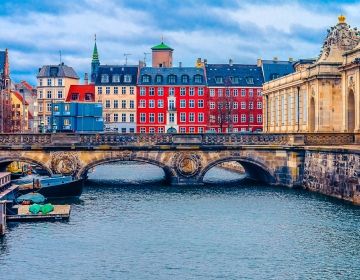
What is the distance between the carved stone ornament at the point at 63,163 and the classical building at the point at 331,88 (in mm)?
29197

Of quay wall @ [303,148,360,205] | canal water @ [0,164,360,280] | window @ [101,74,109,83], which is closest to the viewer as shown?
canal water @ [0,164,360,280]

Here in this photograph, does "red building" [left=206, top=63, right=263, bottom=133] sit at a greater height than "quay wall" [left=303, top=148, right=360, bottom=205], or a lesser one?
greater

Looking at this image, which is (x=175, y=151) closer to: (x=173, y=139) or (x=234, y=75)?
(x=173, y=139)

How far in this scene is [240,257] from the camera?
39.3m

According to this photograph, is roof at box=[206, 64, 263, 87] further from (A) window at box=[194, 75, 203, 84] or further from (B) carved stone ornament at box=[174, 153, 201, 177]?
(B) carved stone ornament at box=[174, 153, 201, 177]

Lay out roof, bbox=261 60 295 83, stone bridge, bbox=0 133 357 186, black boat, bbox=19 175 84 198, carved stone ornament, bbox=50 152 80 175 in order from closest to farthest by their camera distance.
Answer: black boat, bbox=19 175 84 198
stone bridge, bbox=0 133 357 186
carved stone ornament, bbox=50 152 80 175
roof, bbox=261 60 295 83

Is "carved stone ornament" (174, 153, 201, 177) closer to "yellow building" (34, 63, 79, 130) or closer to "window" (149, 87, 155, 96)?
"window" (149, 87, 155, 96)

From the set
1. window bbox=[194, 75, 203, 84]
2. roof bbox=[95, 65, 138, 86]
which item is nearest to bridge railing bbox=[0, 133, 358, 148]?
window bbox=[194, 75, 203, 84]

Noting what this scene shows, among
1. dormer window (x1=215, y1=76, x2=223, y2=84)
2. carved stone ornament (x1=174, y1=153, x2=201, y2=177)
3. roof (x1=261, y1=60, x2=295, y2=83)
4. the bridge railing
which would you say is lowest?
carved stone ornament (x1=174, y1=153, x2=201, y2=177)

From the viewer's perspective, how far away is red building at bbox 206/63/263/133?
149500 millimetres

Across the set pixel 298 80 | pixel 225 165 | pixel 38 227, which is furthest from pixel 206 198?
pixel 225 165

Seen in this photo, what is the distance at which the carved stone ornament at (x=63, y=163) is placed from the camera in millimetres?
71188

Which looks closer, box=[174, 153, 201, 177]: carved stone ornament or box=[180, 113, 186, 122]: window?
box=[174, 153, 201, 177]: carved stone ornament

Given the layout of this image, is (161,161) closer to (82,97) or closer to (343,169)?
(343,169)
